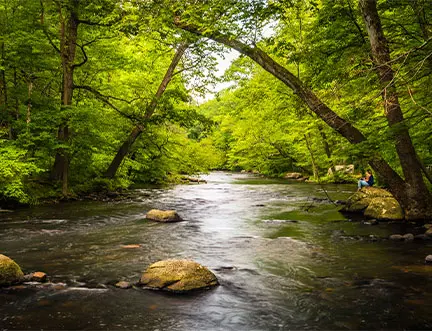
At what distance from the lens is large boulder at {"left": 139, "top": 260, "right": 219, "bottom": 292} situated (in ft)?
19.5

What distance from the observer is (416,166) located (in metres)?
11.0

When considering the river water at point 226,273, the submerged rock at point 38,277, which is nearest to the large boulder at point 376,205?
the river water at point 226,273

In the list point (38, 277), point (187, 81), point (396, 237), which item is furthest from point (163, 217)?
point (187, 81)

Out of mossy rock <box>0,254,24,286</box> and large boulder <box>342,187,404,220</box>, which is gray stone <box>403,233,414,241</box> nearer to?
large boulder <box>342,187,404,220</box>

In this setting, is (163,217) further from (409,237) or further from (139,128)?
(139,128)

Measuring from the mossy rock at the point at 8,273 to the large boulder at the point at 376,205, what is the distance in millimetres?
10549

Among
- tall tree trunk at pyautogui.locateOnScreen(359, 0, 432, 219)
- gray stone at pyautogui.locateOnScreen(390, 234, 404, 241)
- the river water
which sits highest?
tall tree trunk at pyautogui.locateOnScreen(359, 0, 432, 219)

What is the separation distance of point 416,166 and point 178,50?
13.2 m

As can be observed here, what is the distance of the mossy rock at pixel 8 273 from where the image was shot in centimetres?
588

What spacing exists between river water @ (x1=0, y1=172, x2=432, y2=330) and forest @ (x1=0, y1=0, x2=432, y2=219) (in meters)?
2.53

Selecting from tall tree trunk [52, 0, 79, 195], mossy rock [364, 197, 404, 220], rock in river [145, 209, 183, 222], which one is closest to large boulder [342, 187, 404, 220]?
mossy rock [364, 197, 404, 220]

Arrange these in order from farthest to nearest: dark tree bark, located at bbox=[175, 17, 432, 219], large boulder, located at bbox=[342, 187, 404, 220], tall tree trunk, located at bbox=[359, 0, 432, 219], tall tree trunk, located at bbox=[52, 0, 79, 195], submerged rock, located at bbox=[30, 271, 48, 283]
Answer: tall tree trunk, located at bbox=[52, 0, 79, 195]
large boulder, located at bbox=[342, 187, 404, 220]
dark tree bark, located at bbox=[175, 17, 432, 219]
tall tree trunk, located at bbox=[359, 0, 432, 219]
submerged rock, located at bbox=[30, 271, 48, 283]

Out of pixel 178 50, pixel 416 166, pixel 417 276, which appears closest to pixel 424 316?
pixel 417 276

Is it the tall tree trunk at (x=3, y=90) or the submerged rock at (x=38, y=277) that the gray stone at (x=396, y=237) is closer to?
the submerged rock at (x=38, y=277)
